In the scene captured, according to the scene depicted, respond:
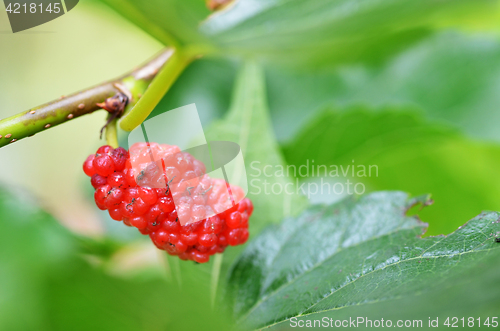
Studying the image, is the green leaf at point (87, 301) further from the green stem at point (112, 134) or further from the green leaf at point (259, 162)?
the green leaf at point (259, 162)

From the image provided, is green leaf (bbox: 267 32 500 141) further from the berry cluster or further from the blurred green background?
the berry cluster

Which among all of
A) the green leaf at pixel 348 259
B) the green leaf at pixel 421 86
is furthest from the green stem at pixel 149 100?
the green leaf at pixel 421 86

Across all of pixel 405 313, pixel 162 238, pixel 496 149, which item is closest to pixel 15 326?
pixel 162 238

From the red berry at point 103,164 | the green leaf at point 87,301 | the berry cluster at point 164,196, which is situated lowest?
the green leaf at point 87,301

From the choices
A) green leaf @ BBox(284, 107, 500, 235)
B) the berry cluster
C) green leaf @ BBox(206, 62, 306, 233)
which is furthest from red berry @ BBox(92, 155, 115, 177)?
green leaf @ BBox(284, 107, 500, 235)

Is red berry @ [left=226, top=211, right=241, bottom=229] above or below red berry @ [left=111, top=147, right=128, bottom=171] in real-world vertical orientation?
below

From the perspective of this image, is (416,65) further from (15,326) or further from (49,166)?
(49,166)
